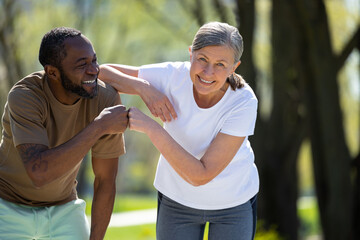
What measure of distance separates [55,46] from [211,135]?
1025 mm

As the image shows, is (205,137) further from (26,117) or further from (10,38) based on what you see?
(10,38)

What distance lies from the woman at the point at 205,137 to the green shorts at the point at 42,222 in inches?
19.8

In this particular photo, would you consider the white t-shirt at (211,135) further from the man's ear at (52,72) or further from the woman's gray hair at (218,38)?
the man's ear at (52,72)

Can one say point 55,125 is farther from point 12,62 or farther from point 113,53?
point 113,53

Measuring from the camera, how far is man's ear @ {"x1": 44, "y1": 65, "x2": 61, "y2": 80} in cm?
321

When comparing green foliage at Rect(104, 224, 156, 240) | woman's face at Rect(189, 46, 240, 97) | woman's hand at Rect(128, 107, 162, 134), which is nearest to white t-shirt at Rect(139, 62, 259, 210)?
woman's face at Rect(189, 46, 240, 97)

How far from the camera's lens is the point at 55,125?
128 inches

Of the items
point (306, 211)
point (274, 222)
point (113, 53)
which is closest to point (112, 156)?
point (274, 222)

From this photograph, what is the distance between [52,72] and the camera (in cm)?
322

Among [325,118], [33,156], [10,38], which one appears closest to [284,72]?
[325,118]

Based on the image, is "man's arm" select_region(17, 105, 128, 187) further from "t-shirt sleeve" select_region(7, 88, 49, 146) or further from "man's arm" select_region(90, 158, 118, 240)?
"man's arm" select_region(90, 158, 118, 240)

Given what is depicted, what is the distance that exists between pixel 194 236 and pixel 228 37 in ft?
3.92

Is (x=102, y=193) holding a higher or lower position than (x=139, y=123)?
lower

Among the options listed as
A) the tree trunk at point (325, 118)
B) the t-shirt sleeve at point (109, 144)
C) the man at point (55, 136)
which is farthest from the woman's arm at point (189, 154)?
the tree trunk at point (325, 118)
